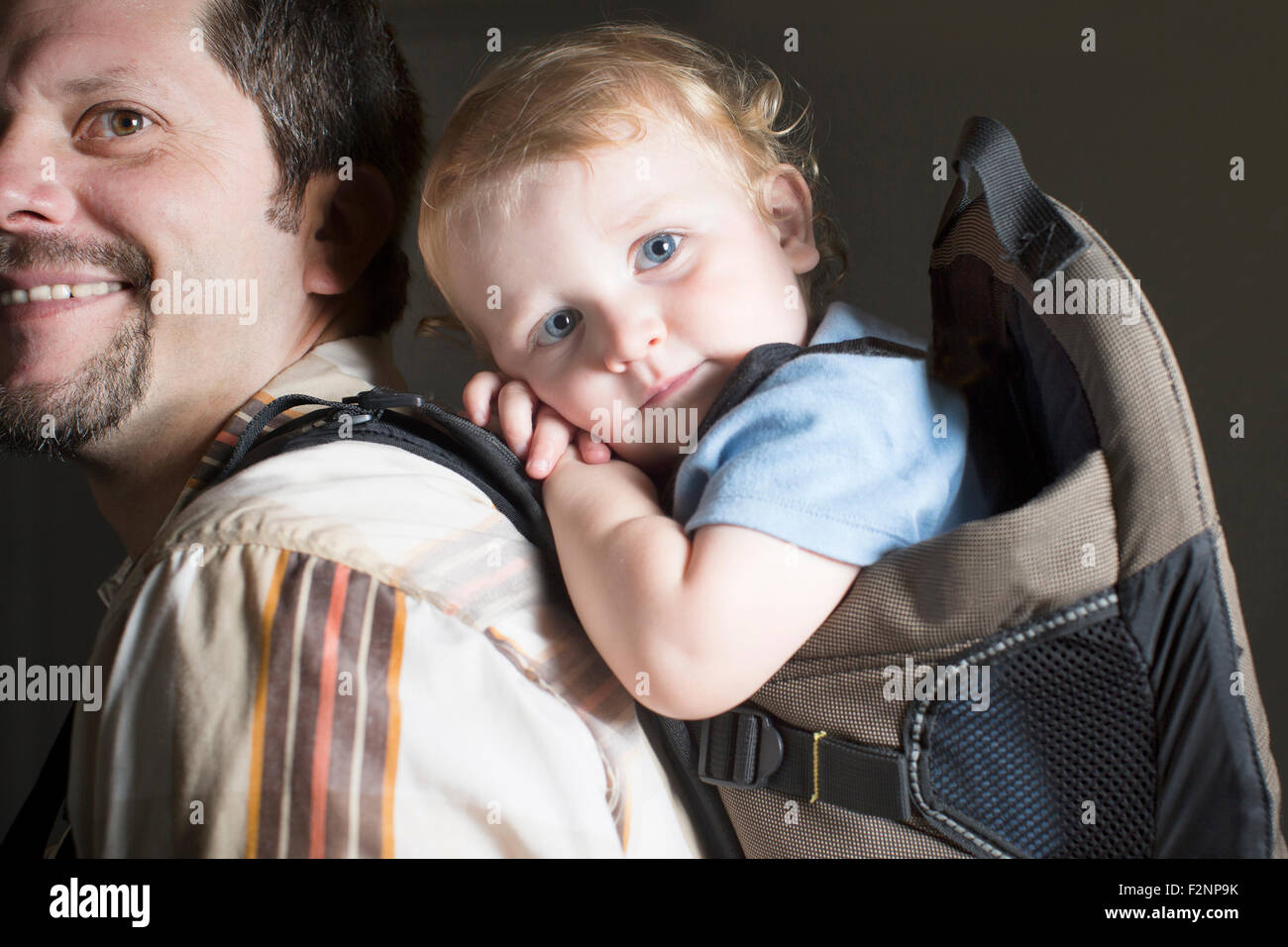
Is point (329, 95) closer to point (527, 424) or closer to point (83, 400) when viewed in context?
point (83, 400)

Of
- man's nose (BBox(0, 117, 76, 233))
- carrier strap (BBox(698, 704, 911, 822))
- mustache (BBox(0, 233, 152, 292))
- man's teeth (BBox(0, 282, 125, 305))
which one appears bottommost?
carrier strap (BBox(698, 704, 911, 822))

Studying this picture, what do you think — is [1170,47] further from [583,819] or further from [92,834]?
[92,834]

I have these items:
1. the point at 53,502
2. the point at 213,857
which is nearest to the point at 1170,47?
the point at 213,857

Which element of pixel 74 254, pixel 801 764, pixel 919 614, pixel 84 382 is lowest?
pixel 801 764

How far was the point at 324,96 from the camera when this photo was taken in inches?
44.2

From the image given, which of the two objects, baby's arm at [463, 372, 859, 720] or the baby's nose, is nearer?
baby's arm at [463, 372, 859, 720]

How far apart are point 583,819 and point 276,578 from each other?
25 centimetres

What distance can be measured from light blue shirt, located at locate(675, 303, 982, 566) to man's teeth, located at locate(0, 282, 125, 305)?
2.08ft

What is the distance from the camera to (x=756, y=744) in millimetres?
702

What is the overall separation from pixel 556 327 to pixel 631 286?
0.09 m

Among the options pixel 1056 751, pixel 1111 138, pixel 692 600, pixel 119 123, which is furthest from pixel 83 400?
pixel 1111 138

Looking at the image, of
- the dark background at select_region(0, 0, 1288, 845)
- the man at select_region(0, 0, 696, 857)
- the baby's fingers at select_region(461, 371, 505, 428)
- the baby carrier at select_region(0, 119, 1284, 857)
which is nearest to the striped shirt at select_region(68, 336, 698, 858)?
the man at select_region(0, 0, 696, 857)

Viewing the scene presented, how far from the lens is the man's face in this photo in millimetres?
960

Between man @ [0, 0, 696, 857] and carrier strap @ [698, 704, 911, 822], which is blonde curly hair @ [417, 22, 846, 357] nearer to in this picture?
man @ [0, 0, 696, 857]
